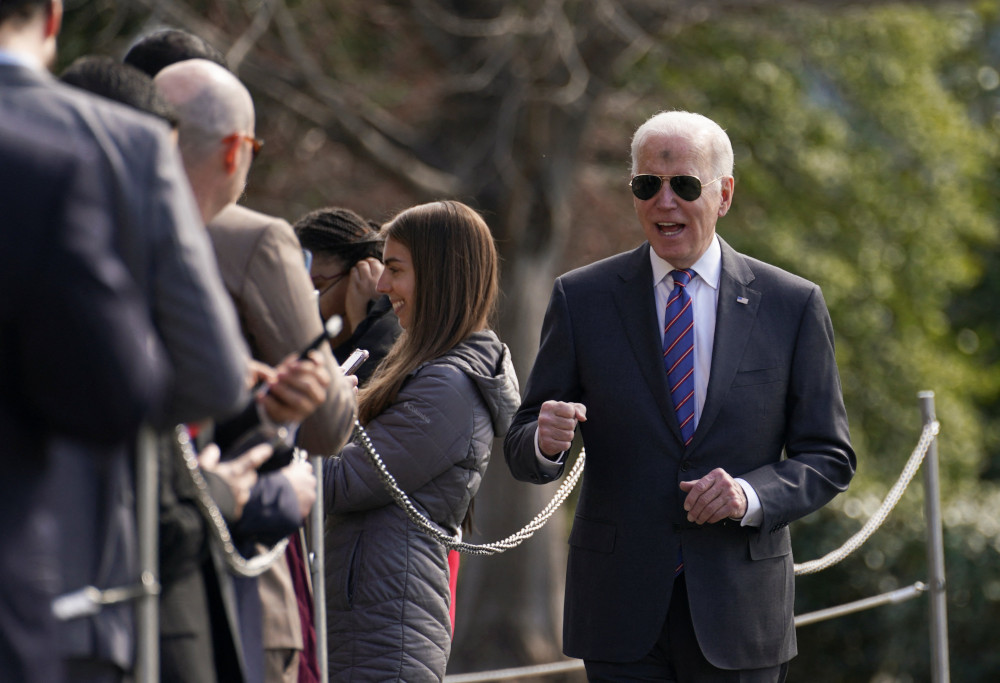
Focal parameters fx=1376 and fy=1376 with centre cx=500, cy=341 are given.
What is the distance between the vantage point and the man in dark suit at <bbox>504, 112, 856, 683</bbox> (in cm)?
376

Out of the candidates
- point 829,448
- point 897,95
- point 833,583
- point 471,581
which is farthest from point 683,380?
point 897,95

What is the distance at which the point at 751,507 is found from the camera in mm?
3695

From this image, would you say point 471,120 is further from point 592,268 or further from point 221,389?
point 221,389

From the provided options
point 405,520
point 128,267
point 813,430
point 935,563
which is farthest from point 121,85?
point 935,563

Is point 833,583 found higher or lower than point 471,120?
lower

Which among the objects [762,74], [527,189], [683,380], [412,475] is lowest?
[412,475]

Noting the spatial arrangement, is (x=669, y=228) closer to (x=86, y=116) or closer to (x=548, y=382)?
(x=548, y=382)

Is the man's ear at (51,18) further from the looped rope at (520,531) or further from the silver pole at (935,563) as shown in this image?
the silver pole at (935,563)

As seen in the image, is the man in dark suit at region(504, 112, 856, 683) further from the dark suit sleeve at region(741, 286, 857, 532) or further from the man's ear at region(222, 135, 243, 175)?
the man's ear at region(222, 135, 243, 175)

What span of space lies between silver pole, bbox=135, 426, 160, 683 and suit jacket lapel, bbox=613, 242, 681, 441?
1955mm

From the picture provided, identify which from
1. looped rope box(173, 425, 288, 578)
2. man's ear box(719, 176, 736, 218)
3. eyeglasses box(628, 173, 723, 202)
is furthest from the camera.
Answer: man's ear box(719, 176, 736, 218)

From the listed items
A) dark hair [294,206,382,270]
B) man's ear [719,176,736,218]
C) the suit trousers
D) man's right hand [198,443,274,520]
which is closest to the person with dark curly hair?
dark hair [294,206,382,270]

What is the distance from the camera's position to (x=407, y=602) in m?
3.80

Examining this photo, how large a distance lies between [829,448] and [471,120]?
8.17 meters
